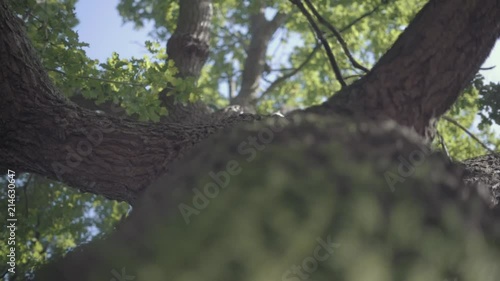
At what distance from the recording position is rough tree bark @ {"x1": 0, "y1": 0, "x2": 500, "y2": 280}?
0.85 m

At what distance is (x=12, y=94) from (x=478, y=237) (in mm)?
2081

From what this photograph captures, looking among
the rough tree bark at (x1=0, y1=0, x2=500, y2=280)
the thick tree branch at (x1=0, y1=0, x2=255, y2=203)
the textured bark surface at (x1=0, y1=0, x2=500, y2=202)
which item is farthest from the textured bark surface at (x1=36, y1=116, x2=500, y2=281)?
the thick tree branch at (x1=0, y1=0, x2=255, y2=203)

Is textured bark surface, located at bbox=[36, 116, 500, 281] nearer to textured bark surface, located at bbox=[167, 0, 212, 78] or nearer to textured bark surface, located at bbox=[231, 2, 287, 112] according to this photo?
textured bark surface, located at bbox=[167, 0, 212, 78]

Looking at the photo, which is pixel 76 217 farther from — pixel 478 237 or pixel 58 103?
pixel 478 237

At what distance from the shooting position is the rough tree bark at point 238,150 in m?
0.85

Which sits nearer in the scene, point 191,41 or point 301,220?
point 301,220

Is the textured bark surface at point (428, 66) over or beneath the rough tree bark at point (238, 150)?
over

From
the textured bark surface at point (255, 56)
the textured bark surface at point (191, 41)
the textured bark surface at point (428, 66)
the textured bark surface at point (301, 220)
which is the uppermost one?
the textured bark surface at point (255, 56)

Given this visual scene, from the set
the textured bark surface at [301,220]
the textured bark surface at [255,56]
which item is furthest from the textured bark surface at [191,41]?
the textured bark surface at [301,220]

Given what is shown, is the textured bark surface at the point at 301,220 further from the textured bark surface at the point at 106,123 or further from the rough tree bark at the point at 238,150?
the textured bark surface at the point at 106,123

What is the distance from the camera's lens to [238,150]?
103cm

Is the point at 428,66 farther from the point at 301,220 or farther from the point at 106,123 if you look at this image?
the point at 106,123

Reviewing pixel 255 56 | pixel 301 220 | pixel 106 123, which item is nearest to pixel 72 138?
pixel 106 123

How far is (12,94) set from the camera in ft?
7.85
